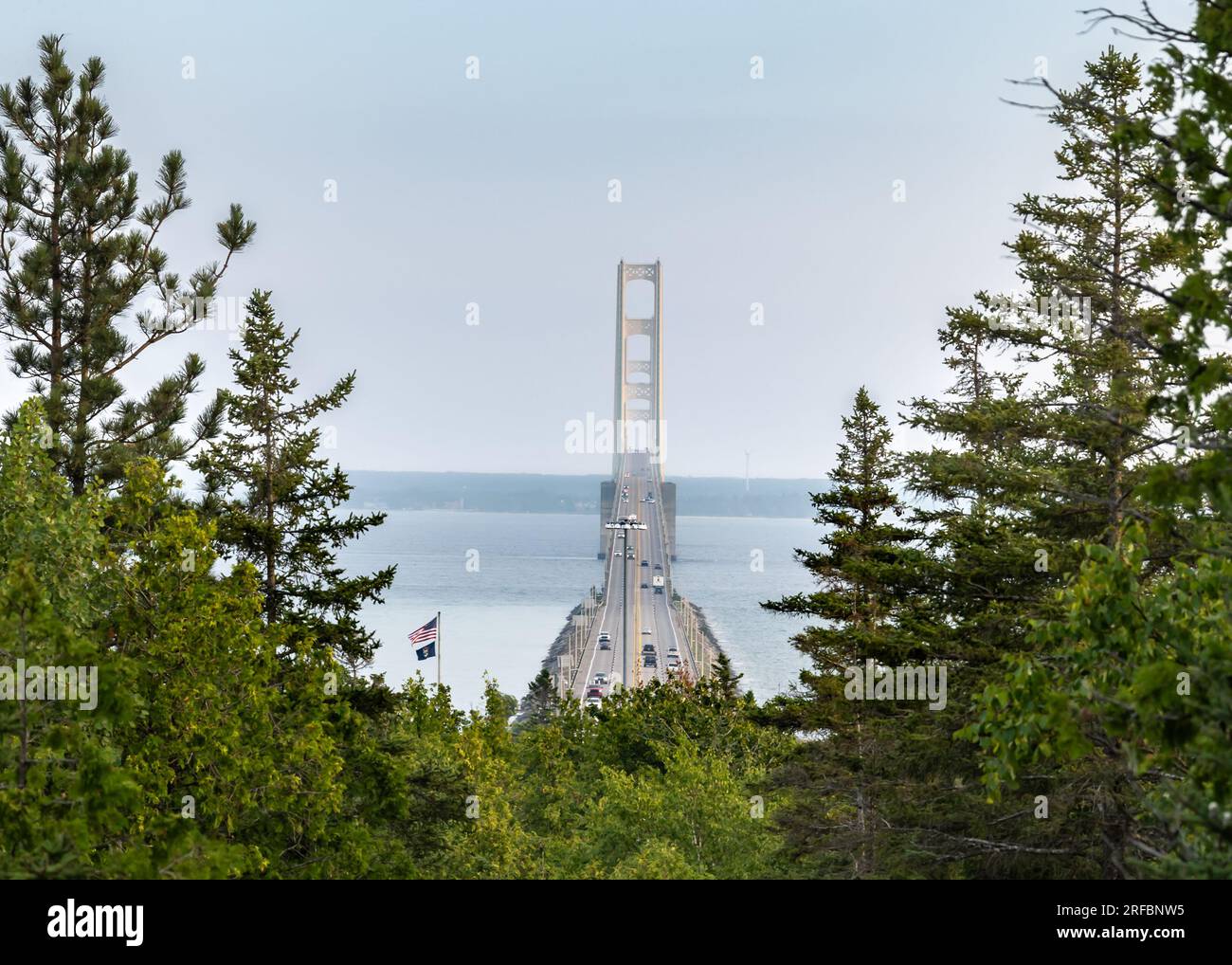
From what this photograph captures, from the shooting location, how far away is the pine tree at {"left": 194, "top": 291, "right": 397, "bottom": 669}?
15562mm

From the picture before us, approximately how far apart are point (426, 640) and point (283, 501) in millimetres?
13985

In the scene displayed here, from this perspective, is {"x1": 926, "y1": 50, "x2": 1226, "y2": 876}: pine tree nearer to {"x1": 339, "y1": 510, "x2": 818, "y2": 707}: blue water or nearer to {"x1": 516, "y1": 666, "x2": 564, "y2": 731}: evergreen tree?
{"x1": 339, "y1": 510, "x2": 818, "y2": 707}: blue water

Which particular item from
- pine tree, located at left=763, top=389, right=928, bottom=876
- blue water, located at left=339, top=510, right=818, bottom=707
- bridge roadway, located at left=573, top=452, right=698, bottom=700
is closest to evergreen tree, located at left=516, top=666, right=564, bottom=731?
blue water, located at left=339, top=510, right=818, bottom=707

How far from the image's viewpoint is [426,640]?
29438 mm

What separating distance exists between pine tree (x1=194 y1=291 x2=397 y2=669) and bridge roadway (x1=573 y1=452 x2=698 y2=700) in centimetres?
3847

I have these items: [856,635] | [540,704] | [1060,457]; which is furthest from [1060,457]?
[540,704]

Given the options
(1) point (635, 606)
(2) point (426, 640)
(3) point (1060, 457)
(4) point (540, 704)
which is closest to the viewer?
(3) point (1060, 457)

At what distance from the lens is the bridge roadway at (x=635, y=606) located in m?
64.2

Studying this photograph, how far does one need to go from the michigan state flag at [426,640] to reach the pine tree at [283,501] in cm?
1192

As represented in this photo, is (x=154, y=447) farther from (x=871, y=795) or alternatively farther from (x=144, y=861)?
(x=144, y=861)

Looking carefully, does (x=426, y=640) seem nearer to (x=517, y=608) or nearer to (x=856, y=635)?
(x=856, y=635)

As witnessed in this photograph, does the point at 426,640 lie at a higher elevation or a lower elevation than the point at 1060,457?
lower

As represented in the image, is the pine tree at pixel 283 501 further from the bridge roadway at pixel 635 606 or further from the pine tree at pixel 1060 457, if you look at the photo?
the bridge roadway at pixel 635 606
